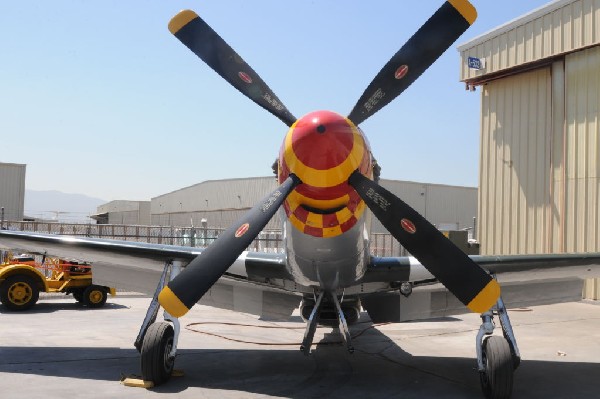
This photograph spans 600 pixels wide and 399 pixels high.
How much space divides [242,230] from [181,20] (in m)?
2.78

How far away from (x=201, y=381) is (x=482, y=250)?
51.9 feet

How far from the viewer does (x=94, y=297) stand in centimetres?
1531

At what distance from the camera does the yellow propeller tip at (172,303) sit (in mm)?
5480

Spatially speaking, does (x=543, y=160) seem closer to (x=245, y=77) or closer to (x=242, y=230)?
(x=245, y=77)

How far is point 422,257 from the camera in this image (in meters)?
5.58

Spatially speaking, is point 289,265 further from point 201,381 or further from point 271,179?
point 271,179

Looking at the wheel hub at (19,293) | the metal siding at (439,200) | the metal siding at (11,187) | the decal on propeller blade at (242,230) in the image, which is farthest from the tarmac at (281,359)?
the metal siding at (439,200)

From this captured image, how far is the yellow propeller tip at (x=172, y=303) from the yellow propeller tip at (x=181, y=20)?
3180 mm

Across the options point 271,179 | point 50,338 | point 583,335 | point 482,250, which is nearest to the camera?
point 50,338

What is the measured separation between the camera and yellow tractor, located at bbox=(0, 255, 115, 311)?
1380cm

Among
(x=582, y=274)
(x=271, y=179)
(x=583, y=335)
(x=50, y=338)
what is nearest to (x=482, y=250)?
(x=583, y=335)

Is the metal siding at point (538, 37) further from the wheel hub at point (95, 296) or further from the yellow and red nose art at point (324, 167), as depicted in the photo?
the wheel hub at point (95, 296)

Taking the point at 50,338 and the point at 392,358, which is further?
the point at 50,338

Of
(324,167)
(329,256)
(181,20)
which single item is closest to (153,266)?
(329,256)
